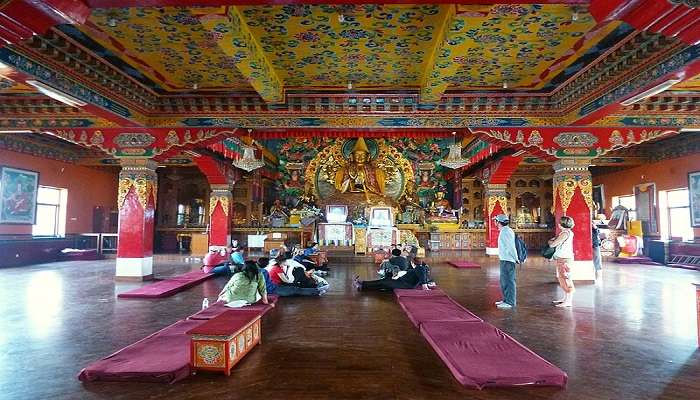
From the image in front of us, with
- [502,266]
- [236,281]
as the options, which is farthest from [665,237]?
[236,281]

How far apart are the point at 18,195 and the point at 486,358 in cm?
1411

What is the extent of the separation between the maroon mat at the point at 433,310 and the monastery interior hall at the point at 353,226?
60mm

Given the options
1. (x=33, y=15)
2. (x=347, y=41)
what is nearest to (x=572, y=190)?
(x=347, y=41)

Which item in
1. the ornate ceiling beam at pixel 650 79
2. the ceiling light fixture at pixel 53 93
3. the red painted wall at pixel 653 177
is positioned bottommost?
the red painted wall at pixel 653 177

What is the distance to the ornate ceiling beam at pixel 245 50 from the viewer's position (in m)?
4.37

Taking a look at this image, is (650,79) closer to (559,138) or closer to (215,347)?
(559,138)

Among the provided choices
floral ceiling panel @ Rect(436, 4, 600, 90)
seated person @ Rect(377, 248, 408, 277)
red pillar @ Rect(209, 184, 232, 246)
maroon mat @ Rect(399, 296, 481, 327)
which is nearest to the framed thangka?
floral ceiling panel @ Rect(436, 4, 600, 90)

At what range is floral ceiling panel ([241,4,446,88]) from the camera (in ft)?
15.8

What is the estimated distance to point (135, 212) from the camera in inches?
351

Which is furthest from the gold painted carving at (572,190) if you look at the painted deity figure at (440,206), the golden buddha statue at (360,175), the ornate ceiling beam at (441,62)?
the golden buddha statue at (360,175)

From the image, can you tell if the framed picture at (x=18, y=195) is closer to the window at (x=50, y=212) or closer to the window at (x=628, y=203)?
the window at (x=50, y=212)

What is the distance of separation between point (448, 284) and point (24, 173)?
13.2 m

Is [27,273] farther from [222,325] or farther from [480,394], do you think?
[480,394]

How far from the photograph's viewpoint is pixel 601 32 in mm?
5359
